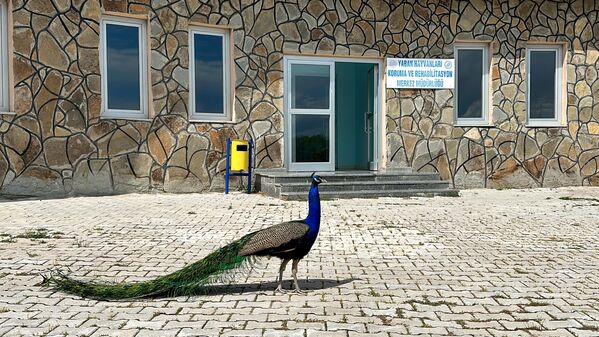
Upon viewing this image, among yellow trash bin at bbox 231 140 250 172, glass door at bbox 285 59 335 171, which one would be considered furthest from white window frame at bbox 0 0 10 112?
glass door at bbox 285 59 335 171

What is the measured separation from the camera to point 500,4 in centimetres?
1450

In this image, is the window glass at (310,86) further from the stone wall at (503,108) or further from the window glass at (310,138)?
the stone wall at (503,108)

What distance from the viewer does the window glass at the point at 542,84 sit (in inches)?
590

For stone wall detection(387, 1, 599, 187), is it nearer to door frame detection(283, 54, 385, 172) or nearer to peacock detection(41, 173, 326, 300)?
door frame detection(283, 54, 385, 172)

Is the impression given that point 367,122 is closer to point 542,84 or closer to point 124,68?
point 542,84

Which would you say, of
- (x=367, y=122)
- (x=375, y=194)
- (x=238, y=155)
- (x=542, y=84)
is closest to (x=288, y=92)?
(x=238, y=155)

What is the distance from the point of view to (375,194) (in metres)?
12.2

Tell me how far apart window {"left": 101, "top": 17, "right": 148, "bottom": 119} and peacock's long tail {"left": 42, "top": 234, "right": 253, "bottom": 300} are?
8.26 metres

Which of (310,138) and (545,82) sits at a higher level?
(545,82)

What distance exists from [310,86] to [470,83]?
419cm

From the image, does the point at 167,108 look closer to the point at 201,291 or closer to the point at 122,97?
the point at 122,97

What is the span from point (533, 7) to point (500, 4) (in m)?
0.90

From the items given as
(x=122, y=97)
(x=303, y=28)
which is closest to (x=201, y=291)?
(x=122, y=97)

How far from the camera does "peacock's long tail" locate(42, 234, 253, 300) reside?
4.41 meters
